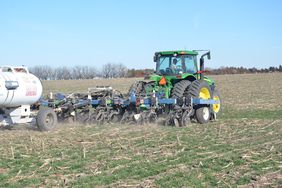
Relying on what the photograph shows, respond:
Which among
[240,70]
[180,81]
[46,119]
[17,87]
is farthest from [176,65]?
[240,70]

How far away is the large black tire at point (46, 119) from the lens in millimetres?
11328

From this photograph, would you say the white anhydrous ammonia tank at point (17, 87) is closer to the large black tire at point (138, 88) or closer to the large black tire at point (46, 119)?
the large black tire at point (46, 119)

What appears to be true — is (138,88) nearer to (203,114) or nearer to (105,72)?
(203,114)

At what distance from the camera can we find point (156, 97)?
40.2 feet

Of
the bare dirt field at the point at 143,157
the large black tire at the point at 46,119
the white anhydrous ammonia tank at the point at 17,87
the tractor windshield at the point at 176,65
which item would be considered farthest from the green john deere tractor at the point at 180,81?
the white anhydrous ammonia tank at the point at 17,87

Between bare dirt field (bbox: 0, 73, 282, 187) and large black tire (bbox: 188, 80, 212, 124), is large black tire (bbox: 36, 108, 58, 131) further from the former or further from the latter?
large black tire (bbox: 188, 80, 212, 124)

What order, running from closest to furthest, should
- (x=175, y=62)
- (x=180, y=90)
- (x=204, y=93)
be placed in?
Answer: (x=180, y=90) < (x=204, y=93) < (x=175, y=62)

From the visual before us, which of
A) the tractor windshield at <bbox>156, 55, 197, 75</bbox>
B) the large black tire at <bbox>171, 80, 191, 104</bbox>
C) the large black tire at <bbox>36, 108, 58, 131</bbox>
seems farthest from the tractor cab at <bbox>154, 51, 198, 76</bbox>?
the large black tire at <bbox>36, 108, 58, 131</bbox>

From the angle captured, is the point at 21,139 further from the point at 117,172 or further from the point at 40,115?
the point at 117,172

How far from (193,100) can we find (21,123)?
479 centimetres

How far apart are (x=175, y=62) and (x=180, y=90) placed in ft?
4.61

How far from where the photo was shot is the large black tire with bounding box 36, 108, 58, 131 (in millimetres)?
11328

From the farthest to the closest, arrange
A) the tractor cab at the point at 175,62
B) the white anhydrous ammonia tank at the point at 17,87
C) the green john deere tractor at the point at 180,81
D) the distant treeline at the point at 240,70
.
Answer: the distant treeline at the point at 240,70 → the tractor cab at the point at 175,62 → the green john deere tractor at the point at 180,81 → the white anhydrous ammonia tank at the point at 17,87

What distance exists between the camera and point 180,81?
13.1 m
